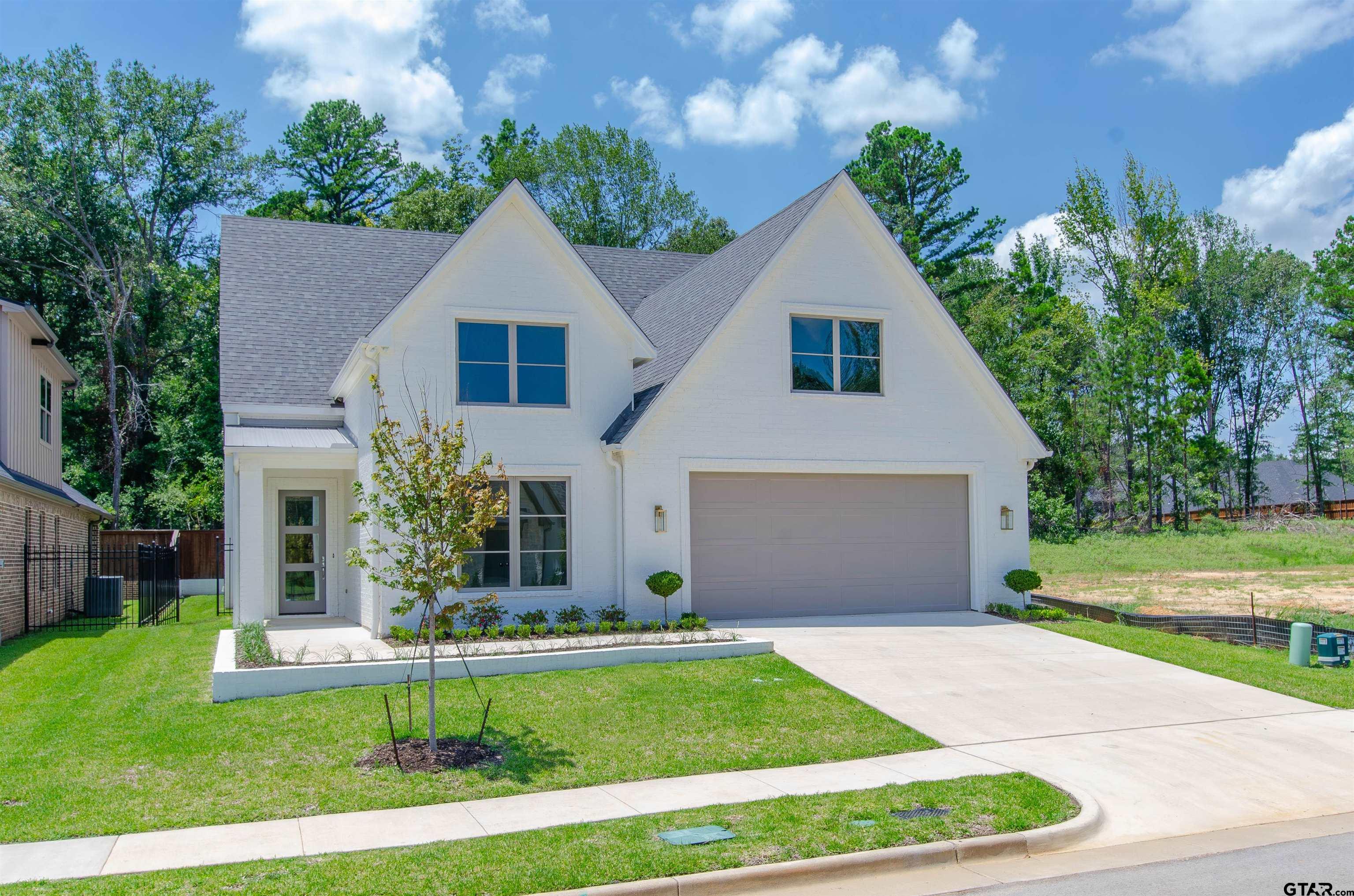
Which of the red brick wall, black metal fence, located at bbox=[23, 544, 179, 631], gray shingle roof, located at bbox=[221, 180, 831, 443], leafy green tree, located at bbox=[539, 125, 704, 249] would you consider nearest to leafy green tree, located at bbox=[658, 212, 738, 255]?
leafy green tree, located at bbox=[539, 125, 704, 249]

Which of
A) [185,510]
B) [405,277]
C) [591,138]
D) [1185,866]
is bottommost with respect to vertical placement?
[1185,866]

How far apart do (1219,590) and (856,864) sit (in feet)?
63.2

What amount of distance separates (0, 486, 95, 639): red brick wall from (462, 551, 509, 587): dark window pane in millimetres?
8157

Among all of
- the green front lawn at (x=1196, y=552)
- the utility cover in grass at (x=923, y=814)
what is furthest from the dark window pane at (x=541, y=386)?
the green front lawn at (x=1196, y=552)

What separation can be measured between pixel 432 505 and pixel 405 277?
44.1ft

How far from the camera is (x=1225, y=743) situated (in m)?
10.6

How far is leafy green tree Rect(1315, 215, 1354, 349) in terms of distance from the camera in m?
49.9

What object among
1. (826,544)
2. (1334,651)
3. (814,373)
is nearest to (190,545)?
(826,544)

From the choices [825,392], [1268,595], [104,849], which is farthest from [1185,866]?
[1268,595]

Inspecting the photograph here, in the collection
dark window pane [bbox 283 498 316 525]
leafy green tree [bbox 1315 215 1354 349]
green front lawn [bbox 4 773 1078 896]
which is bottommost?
green front lawn [bbox 4 773 1078 896]

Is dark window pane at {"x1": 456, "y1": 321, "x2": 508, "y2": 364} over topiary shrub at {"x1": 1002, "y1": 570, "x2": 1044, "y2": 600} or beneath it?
over

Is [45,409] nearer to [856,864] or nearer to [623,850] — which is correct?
[623,850]

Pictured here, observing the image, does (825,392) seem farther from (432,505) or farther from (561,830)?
(561,830)

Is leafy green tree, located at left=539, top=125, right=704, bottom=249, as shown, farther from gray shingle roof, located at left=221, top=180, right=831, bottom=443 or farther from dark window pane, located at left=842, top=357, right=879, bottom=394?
dark window pane, located at left=842, top=357, right=879, bottom=394
